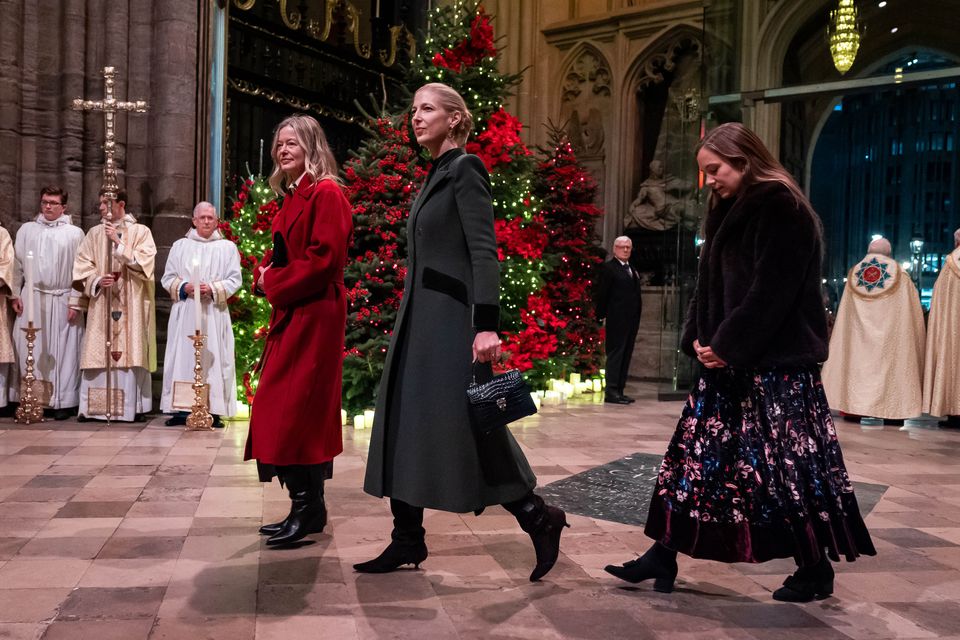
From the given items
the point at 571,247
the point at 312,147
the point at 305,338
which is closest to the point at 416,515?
the point at 305,338

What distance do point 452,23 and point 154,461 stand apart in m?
5.11

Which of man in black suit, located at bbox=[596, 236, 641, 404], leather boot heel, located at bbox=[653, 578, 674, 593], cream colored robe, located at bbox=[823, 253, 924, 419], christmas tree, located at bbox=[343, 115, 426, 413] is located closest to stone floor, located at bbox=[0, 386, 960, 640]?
leather boot heel, located at bbox=[653, 578, 674, 593]

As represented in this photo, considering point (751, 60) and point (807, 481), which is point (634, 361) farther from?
point (807, 481)

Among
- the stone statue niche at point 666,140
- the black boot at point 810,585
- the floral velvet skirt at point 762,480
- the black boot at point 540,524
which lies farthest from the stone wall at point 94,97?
the black boot at point 810,585

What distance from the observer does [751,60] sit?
1202cm

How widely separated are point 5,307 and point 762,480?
687cm

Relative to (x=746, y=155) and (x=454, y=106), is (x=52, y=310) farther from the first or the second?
(x=746, y=155)

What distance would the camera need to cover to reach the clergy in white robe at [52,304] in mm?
7750

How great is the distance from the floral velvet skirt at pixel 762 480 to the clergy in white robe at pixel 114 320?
578cm

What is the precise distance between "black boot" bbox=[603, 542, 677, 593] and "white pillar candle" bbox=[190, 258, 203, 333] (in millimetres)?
5093

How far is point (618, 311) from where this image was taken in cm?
976

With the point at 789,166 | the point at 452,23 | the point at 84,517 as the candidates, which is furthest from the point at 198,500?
the point at 789,166

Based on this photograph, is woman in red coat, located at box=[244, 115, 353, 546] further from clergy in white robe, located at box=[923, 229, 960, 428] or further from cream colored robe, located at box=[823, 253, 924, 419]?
clergy in white robe, located at box=[923, 229, 960, 428]

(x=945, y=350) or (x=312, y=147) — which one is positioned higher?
(x=312, y=147)
